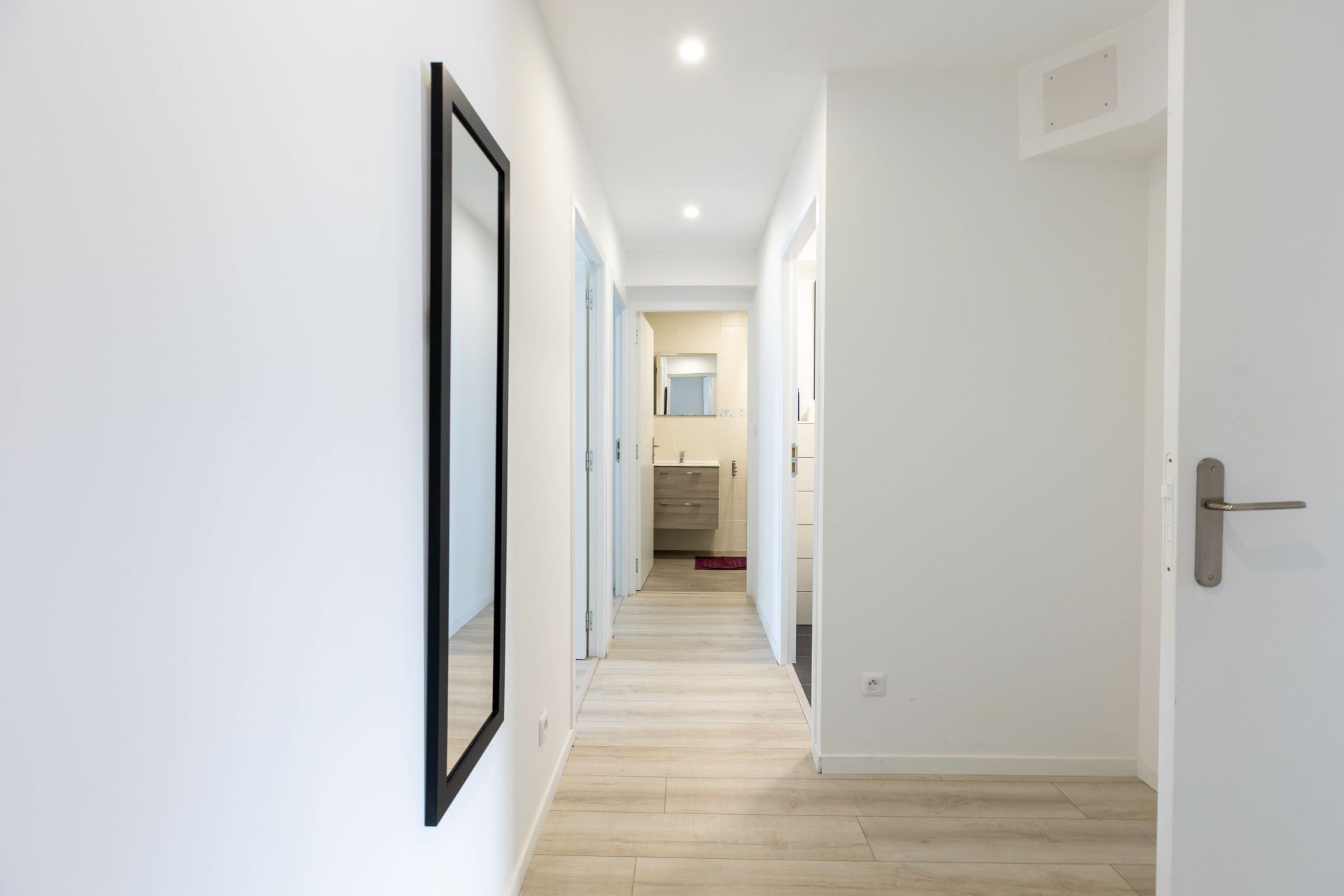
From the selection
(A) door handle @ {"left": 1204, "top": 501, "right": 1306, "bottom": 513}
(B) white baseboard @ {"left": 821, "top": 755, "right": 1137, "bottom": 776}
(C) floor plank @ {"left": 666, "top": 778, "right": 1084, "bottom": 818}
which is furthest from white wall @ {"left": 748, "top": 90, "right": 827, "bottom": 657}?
(A) door handle @ {"left": 1204, "top": 501, "right": 1306, "bottom": 513}

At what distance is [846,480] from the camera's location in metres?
2.58

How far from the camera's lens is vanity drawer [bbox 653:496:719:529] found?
260 inches

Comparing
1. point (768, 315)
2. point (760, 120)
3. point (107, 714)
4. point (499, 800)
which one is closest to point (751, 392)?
point (768, 315)

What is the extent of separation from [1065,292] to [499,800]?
248 cm

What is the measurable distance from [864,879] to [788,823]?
1.10 ft

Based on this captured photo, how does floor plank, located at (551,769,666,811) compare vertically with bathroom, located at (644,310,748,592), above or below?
below

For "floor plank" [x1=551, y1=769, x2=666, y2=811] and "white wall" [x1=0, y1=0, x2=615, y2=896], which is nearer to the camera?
"white wall" [x1=0, y1=0, x2=615, y2=896]

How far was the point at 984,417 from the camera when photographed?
257 cm

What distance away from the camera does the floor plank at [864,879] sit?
1.89 meters

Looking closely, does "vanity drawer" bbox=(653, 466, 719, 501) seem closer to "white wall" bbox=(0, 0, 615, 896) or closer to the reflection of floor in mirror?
the reflection of floor in mirror

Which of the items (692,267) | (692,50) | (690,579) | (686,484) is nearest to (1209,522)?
(692,50)

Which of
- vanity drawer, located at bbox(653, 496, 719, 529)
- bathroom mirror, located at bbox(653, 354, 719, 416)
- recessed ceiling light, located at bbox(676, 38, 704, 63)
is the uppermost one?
recessed ceiling light, located at bbox(676, 38, 704, 63)

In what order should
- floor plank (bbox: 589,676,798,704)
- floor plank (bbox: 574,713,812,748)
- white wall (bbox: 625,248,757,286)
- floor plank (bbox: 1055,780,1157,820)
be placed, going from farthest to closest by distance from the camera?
1. white wall (bbox: 625,248,757,286)
2. floor plank (bbox: 589,676,798,704)
3. floor plank (bbox: 574,713,812,748)
4. floor plank (bbox: 1055,780,1157,820)

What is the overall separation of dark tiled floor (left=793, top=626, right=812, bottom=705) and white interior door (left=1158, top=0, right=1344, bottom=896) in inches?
74.0
